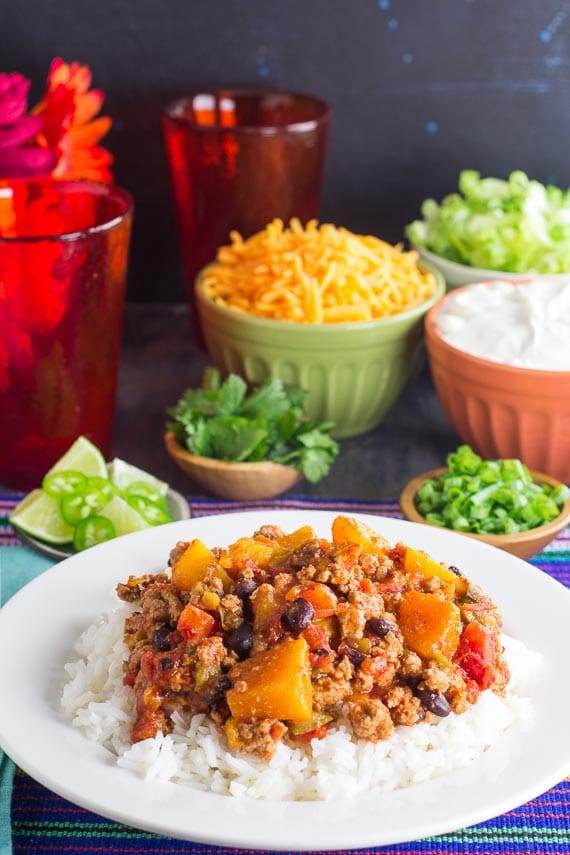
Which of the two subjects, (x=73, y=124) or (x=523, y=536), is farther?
(x=73, y=124)

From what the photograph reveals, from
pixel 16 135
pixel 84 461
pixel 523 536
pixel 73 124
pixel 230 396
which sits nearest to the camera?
pixel 523 536

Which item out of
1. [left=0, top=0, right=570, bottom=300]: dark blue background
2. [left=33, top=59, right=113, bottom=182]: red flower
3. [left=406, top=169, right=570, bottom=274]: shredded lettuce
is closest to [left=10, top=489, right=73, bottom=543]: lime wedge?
[left=33, top=59, right=113, bottom=182]: red flower

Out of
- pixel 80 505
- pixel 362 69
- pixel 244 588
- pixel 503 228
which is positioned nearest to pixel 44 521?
pixel 80 505

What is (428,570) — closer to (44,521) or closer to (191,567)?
(191,567)

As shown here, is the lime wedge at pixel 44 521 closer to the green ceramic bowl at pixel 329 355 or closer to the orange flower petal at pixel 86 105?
the green ceramic bowl at pixel 329 355

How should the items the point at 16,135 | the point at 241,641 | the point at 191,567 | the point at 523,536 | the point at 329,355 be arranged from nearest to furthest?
1. the point at 241,641
2. the point at 191,567
3. the point at 523,536
4. the point at 329,355
5. the point at 16,135

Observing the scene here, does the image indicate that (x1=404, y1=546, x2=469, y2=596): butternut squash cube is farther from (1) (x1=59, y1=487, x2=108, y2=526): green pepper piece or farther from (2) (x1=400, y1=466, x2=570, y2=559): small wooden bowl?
(1) (x1=59, y1=487, x2=108, y2=526): green pepper piece

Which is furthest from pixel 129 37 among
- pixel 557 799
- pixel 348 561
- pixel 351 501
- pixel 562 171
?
pixel 557 799
